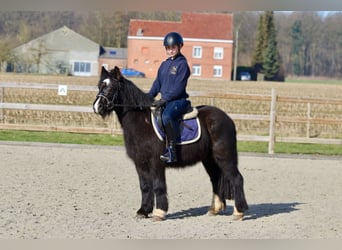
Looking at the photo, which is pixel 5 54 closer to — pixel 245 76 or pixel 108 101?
pixel 245 76

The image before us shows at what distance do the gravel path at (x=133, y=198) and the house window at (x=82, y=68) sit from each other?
1893 inches

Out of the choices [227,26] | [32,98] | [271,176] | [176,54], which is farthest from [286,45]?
[176,54]

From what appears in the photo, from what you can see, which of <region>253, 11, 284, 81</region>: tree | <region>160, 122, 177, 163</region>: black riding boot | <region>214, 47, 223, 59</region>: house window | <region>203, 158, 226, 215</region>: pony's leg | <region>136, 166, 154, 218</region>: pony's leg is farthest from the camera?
<region>253, 11, 284, 81</region>: tree

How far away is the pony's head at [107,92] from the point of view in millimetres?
6055

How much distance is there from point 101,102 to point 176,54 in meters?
0.96

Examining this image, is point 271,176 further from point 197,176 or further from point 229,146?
point 229,146

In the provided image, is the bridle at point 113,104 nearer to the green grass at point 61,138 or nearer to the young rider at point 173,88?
the young rider at point 173,88

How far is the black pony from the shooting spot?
6.20 m

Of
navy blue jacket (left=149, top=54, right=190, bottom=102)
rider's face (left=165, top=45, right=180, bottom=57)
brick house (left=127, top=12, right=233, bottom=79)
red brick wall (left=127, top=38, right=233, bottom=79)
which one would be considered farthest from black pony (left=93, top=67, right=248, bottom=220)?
red brick wall (left=127, top=38, right=233, bottom=79)

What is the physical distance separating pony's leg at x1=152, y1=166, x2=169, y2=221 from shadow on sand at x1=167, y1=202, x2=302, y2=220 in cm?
27

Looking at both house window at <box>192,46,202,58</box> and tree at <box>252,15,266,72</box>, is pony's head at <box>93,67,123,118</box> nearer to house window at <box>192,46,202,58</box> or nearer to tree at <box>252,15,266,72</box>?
house window at <box>192,46,202,58</box>

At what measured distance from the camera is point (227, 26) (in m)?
48.5

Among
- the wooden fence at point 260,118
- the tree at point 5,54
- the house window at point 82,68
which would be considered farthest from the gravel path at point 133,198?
the house window at point 82,68

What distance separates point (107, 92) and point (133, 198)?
2.07 meters
